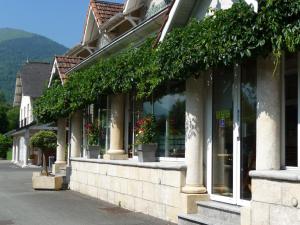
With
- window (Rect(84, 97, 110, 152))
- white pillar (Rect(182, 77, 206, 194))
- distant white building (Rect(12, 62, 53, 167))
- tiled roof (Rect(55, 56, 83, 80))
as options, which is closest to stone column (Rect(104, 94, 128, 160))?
window (Rect(84, 97, 110, 152))

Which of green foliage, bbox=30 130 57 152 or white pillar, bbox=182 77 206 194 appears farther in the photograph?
green foliage, bbox=30 130 57 152

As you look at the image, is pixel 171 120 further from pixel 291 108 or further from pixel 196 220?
pixel 291 108

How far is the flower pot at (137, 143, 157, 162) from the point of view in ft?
41.0

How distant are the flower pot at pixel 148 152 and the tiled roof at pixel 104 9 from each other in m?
9.74

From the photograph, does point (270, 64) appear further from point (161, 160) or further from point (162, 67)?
point (161, 160)

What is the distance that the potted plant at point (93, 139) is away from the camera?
56.0 feet

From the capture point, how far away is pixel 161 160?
40.9 feet

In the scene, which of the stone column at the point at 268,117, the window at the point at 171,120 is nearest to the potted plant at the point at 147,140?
the window at the point at 171,120

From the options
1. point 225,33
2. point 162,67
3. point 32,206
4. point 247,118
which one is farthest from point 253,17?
point 32,206

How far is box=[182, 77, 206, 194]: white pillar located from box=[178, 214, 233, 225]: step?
1.90ft

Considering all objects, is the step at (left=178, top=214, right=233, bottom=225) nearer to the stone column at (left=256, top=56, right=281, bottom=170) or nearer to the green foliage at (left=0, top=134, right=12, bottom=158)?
the stone column at (left=256, top=56, right=281, bottom=170)

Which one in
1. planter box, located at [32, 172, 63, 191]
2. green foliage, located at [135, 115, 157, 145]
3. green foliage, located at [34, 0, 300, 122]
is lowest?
planter box, located at [32, 172, 63, 191]

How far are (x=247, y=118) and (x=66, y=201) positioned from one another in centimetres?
789

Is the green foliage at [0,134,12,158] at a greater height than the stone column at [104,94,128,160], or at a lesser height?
lesser
